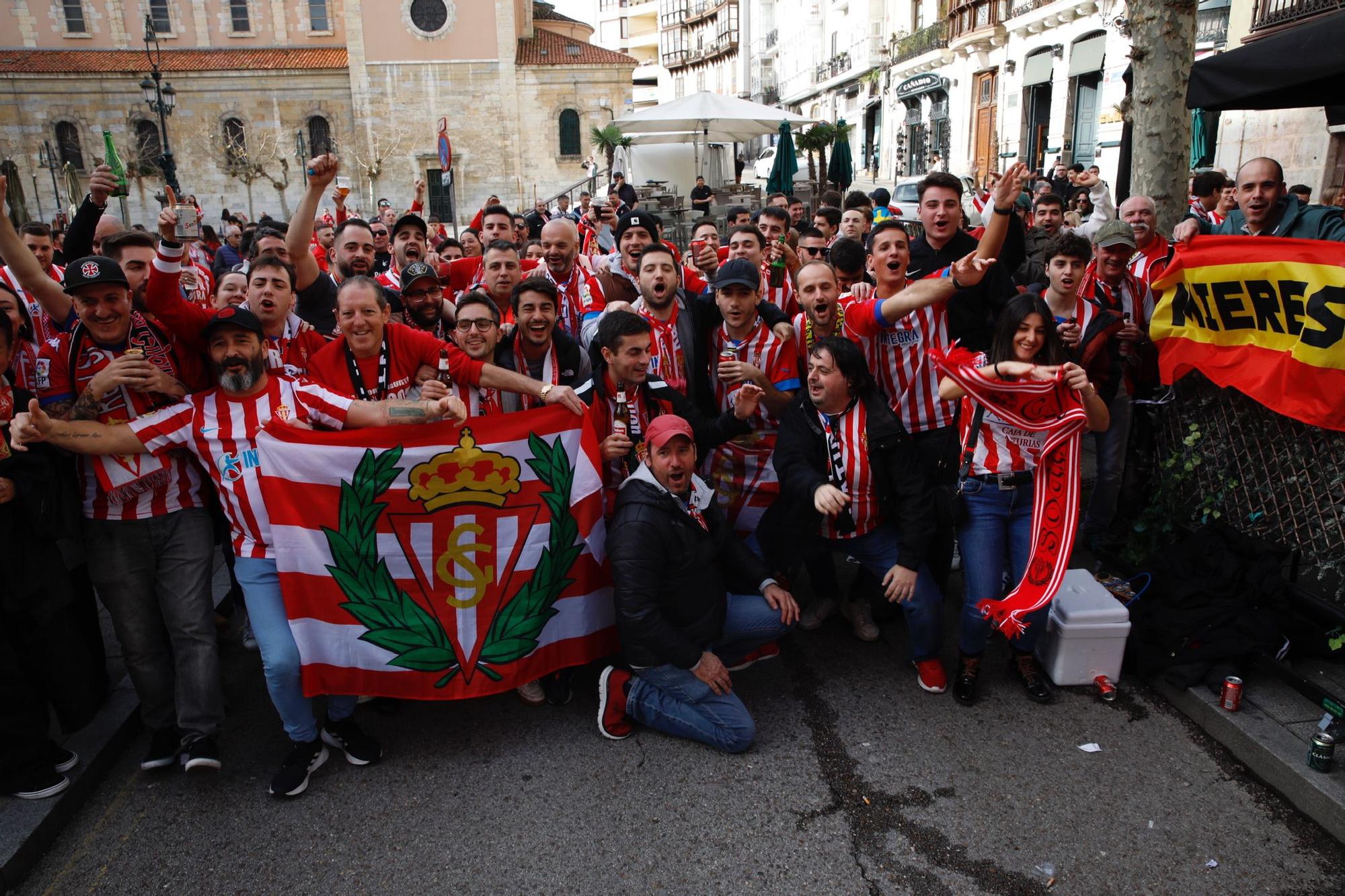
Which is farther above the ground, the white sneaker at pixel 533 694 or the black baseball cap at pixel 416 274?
the black baseball cap at pixel 416 274

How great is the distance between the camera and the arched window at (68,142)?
39531mm

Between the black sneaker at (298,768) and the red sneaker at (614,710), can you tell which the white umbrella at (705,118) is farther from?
the black sneaker at (298,768)

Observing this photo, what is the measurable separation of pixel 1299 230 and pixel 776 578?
13.5 feet

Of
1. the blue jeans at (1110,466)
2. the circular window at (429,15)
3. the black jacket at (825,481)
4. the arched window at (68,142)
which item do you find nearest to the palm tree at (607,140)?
the circular window at (429,15)

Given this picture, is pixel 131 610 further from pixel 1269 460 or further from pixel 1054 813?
pixel 1269 460

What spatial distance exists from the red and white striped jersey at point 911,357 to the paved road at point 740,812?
1424 millimetres

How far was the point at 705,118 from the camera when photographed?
61.3 ft

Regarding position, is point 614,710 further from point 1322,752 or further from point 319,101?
point 319,101

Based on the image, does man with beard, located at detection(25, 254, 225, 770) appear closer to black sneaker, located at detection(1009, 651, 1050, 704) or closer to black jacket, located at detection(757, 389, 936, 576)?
black jacket, located at detection(757, 389, 936, 576)

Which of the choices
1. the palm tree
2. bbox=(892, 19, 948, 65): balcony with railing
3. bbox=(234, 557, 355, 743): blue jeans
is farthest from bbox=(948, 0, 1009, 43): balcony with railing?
bbox=(234, 557, 355, 743): blue jeans

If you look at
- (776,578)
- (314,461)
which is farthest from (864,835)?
(314,461)

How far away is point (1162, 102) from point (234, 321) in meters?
7.02

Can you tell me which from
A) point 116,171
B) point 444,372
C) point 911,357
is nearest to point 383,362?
point 444,372

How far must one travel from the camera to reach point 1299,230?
5.45 metres
